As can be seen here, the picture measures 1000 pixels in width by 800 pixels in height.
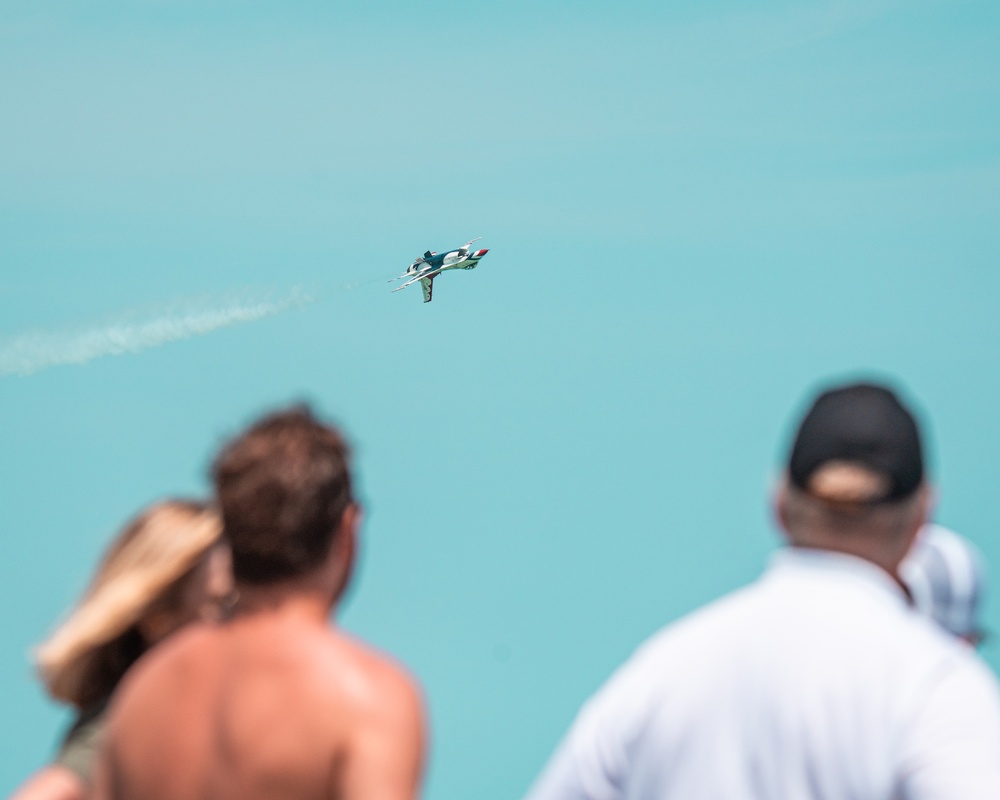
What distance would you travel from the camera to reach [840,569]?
5.12 m

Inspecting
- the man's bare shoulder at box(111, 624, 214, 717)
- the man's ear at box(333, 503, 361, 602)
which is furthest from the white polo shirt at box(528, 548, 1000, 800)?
the man's bare shoulder at box(111, 624, 214, 717)

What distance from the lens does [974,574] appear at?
7.29m

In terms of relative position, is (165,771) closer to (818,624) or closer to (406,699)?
(406,699)

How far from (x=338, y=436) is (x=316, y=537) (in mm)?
434

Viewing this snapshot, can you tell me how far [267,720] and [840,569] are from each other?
2.08 m

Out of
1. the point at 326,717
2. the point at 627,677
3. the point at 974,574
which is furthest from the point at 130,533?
the point at 974,574

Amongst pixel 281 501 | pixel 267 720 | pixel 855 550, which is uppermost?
pixel 281 501

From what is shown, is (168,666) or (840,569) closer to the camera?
(840,569)

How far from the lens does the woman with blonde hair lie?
21.9 ft

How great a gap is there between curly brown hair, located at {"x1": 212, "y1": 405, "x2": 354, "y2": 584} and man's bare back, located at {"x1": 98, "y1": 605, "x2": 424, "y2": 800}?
0.19 meters

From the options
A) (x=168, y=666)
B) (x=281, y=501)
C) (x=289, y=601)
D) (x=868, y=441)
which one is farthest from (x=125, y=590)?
(x=868, y=441)

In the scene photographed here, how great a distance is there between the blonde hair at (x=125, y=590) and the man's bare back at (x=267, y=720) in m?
1.14

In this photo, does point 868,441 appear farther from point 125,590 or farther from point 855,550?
point 125,590

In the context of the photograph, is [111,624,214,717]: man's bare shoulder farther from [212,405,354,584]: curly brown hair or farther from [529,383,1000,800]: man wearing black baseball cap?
[529,383,1000,800]: man wearing black baseball cap
